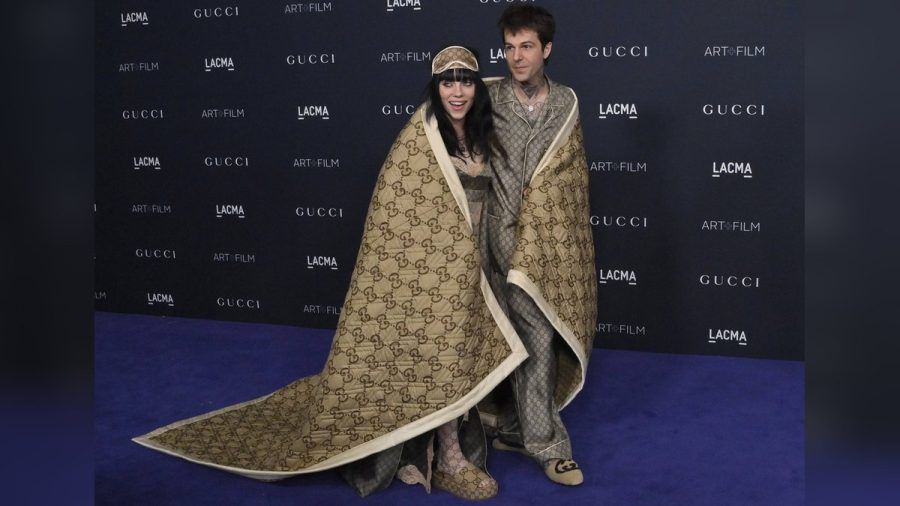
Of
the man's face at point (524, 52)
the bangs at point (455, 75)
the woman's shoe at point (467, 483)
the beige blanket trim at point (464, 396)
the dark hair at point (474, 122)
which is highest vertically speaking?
the man's face at point (524, 52)

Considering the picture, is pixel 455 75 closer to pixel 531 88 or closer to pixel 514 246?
pixel 531 88

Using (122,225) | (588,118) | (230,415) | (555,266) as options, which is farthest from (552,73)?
(122,225)

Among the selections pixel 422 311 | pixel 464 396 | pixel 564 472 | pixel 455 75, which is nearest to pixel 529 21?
pixel 455 75

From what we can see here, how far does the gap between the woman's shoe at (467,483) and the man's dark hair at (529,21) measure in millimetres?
1461

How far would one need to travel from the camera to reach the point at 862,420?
2.69 feet

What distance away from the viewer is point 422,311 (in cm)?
304

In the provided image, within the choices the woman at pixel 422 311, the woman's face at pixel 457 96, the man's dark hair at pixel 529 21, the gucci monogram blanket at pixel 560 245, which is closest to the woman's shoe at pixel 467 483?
the woman at pixel 422 311

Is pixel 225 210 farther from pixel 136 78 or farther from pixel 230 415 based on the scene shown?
pixel 230 415

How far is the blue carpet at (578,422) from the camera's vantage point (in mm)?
3182

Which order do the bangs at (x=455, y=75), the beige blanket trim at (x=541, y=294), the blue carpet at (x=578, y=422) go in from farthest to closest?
the blue carpet at (x=578, y=422)
the beige blanket trim at (x=541, y=294)
the bangs at (x=455, y=75)

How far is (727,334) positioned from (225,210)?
3084mm

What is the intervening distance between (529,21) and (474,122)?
38 centimetres

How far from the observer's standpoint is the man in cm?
312

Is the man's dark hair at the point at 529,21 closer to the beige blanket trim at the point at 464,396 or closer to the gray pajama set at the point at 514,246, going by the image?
the gray pajama set at the point at 514,246
